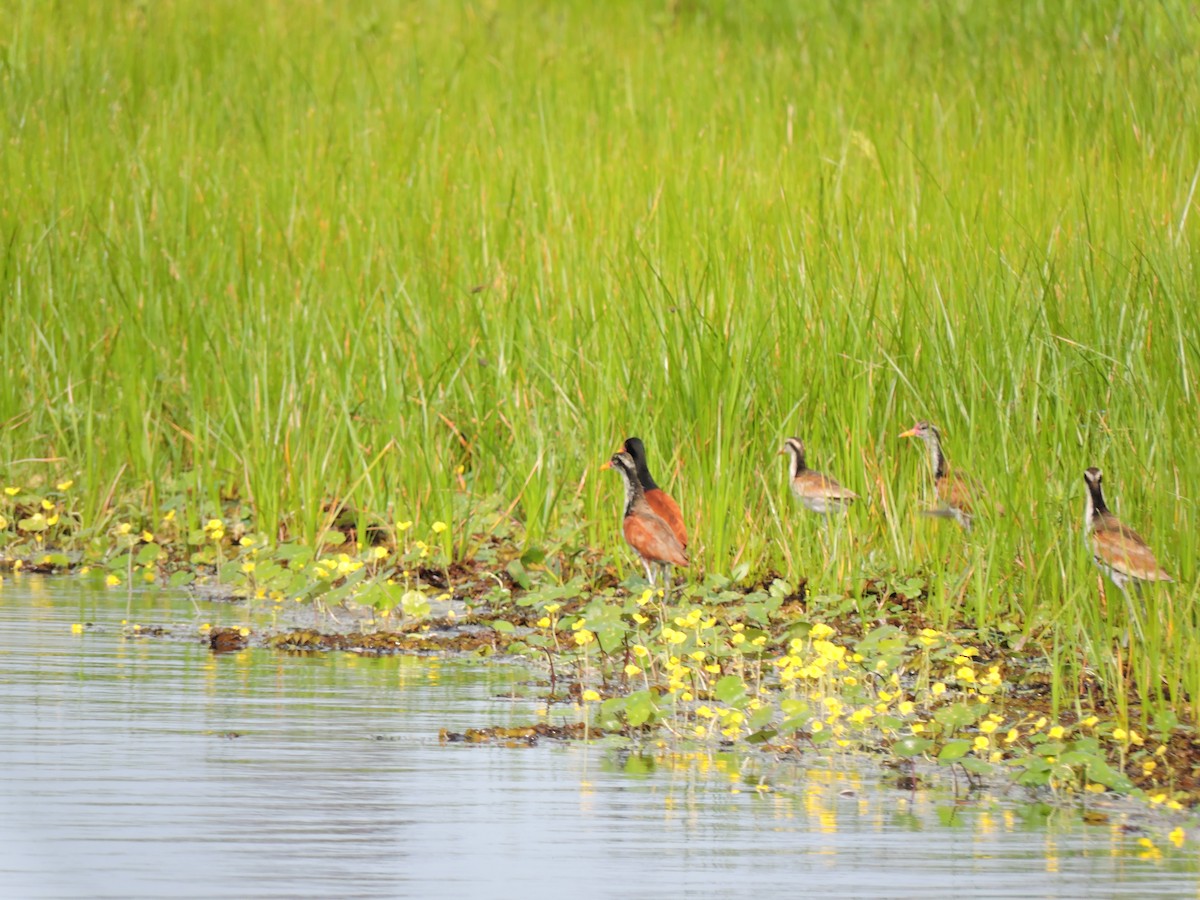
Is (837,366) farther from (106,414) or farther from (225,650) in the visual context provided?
(106,414)

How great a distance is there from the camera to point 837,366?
920cm

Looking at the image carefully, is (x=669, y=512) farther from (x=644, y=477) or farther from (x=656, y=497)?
(x=644, y=477)

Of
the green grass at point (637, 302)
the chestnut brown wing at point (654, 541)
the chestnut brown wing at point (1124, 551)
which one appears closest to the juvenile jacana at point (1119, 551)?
the chestnut brown wing at point (1124, 551)

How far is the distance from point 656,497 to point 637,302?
4.30 feet

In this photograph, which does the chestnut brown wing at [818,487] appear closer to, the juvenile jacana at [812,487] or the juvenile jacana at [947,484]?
the juvenile jacana at [812,487]

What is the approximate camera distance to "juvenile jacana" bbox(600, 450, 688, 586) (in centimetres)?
849

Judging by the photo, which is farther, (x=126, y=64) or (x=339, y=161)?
(x=126, y=64)

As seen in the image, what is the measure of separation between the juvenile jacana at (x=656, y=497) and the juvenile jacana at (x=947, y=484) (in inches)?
42.1

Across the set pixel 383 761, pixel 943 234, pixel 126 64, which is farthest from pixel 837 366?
pixel 126 64

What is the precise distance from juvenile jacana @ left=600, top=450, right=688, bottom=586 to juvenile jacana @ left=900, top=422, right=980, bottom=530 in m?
1.09

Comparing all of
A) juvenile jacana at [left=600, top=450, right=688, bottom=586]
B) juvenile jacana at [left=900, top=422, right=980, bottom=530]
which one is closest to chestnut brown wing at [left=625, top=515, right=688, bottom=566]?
juvenile jacana at [left=600, top=450, right=688, bottom=586]

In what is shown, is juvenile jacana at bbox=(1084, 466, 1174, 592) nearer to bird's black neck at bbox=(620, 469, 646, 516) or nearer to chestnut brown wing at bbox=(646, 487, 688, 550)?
chestnut brown wing at bbox=(646, 487, 688, 550)

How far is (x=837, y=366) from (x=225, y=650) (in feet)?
10.2

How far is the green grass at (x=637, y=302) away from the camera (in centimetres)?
828
